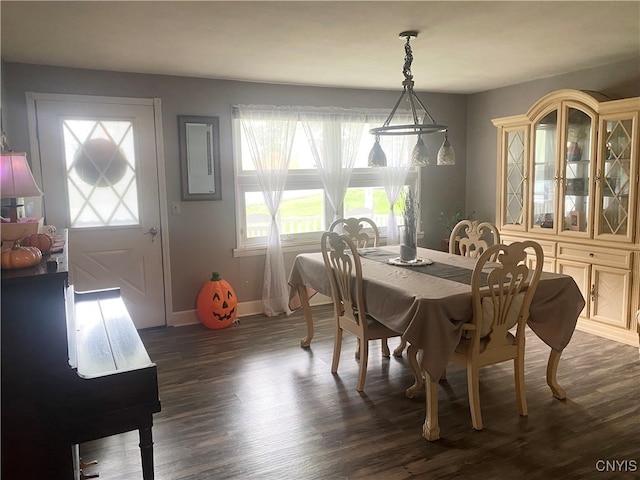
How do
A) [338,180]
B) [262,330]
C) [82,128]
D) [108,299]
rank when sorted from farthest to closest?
[338,180] → [262,330] → [82,128] → [108,299]

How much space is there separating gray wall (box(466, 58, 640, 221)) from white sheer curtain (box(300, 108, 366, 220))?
1.46 meters

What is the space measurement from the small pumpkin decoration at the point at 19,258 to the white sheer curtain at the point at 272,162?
10.4ft

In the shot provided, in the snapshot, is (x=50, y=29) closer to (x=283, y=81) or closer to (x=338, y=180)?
(x=283, y=81)

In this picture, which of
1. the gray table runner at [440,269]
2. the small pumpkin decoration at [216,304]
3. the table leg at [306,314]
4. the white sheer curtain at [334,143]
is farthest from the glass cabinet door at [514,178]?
the small pumpkin decoration at [216,304]

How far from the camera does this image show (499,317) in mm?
2672

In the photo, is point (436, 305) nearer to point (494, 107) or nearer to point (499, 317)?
point (499, 317)

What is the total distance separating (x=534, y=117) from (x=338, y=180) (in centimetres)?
195

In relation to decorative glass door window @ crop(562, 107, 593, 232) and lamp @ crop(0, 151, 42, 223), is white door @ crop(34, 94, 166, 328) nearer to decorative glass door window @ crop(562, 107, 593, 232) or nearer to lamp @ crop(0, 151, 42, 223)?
lamp @ crop(0, 151, 42, 223)

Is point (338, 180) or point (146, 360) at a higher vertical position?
point (338, 180)

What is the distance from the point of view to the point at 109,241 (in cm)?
430

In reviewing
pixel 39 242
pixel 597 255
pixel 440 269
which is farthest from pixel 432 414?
pixel 597 255

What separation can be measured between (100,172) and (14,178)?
8.04ft

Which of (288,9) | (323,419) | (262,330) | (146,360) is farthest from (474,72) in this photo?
(146,360)

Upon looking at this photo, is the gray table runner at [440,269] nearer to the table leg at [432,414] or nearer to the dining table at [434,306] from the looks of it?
the dining table at [434,306]
